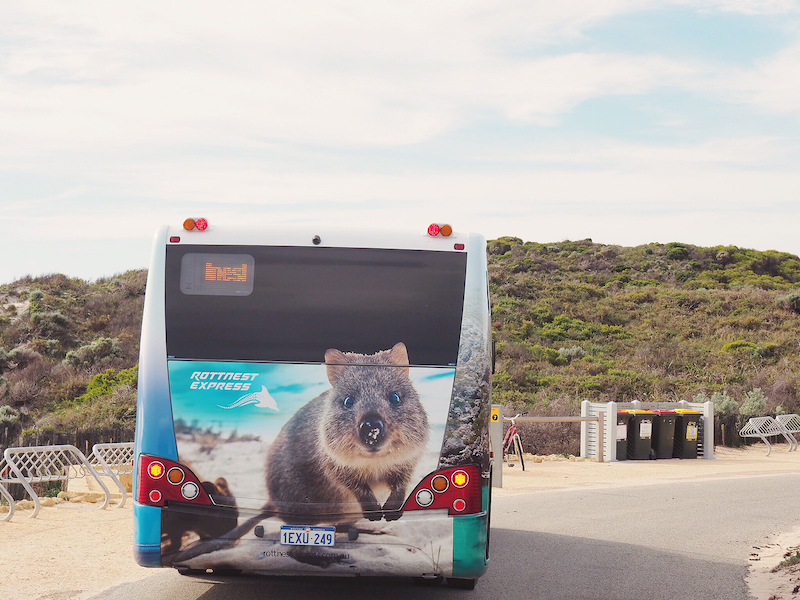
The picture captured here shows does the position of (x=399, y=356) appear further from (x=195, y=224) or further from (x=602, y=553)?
(x=602, y=553)

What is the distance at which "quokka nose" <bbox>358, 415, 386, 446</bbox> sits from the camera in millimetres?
6469

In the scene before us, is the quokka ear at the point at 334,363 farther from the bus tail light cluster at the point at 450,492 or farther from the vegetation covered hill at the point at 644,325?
the vegetation covered hill at the point at 644,325

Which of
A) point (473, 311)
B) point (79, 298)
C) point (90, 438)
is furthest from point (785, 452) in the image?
point (79, 298)

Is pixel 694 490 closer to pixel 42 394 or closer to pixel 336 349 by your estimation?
pixel 336 349

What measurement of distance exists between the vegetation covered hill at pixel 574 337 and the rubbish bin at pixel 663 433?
88.7 inches

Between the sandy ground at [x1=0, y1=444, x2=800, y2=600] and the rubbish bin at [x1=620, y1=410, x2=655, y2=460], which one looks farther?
the rubbish bin at [x1=620, y1=410, x2=655, y2=460]

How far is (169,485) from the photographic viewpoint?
649 centimetres

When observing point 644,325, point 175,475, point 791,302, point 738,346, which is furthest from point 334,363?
point 791,302

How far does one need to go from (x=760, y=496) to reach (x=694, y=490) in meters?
1.23

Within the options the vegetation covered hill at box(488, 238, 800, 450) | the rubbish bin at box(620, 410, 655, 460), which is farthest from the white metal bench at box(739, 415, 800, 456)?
the rubbish bin at box(620, 410, 655, 460)

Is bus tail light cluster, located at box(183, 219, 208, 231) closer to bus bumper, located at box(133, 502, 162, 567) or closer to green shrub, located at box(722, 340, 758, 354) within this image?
bus bumper, located at box(133, 502, 162, 567)

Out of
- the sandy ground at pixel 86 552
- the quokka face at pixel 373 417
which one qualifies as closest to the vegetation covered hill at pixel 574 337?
the sandy ground at pixel 86 552

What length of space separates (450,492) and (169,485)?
6.40ft

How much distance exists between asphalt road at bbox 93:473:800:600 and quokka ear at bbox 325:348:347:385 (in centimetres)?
155
